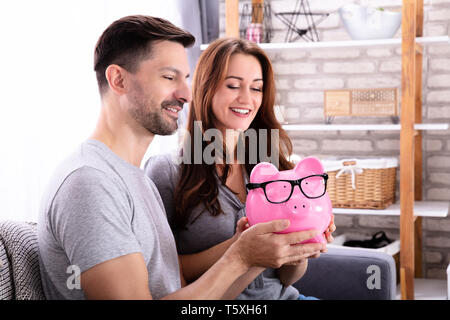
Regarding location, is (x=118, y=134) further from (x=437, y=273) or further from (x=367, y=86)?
(x=437, y=273)

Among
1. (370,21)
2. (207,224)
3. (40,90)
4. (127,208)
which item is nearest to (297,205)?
(127,208)

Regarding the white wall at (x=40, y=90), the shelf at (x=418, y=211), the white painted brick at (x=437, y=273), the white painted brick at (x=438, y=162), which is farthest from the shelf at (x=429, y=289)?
the white wall at (x=40, y=90)

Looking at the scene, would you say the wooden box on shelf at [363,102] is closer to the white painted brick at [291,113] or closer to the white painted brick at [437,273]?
the white painted brick at [291,113]

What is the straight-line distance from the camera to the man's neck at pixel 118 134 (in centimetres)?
88

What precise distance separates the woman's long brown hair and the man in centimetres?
21

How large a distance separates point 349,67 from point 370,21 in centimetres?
42

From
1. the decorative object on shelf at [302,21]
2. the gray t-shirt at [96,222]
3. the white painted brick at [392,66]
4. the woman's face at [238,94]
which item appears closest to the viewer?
the gray t-shirt at [96,222]

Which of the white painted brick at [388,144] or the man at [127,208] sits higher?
the man at [127,208]

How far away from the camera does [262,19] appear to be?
2.59 meters

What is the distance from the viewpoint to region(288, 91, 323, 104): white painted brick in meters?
2.65

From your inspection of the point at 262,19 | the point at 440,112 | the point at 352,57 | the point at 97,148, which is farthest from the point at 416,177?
the point at 97,148

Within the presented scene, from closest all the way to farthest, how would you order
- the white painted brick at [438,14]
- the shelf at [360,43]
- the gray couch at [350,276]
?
the gray couch at [350,276] < the shelf at [360,43] < the white painted brick at [438,14]
